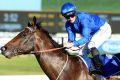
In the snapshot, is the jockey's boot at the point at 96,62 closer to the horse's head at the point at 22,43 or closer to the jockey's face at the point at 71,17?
the jockey's face at the point at 71,17

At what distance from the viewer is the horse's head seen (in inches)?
293

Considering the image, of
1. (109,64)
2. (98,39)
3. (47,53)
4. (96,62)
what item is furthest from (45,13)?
(47,53)

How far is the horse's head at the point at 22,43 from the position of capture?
7.45 m

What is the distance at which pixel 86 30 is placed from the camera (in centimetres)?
771

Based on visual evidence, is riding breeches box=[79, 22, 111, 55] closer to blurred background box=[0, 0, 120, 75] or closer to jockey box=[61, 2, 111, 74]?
jockey box=[61, 2, 111, 74]

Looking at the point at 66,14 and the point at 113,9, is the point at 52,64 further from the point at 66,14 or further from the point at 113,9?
the point at 113,9

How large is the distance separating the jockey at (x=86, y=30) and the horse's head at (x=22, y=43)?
0.53 meters

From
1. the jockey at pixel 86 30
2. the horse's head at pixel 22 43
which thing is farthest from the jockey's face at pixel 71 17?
the horse's head at pixel 22 43

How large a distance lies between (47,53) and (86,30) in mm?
673

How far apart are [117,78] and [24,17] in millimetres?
16980

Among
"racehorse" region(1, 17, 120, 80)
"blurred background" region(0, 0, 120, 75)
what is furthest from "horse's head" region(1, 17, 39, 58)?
"blurred background" region(0, 0, 120, 75)

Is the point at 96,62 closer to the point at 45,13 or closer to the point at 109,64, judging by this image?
the point at 109,64

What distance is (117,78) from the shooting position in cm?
815

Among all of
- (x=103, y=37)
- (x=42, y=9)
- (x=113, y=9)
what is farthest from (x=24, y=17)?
(x=103, y=37)
